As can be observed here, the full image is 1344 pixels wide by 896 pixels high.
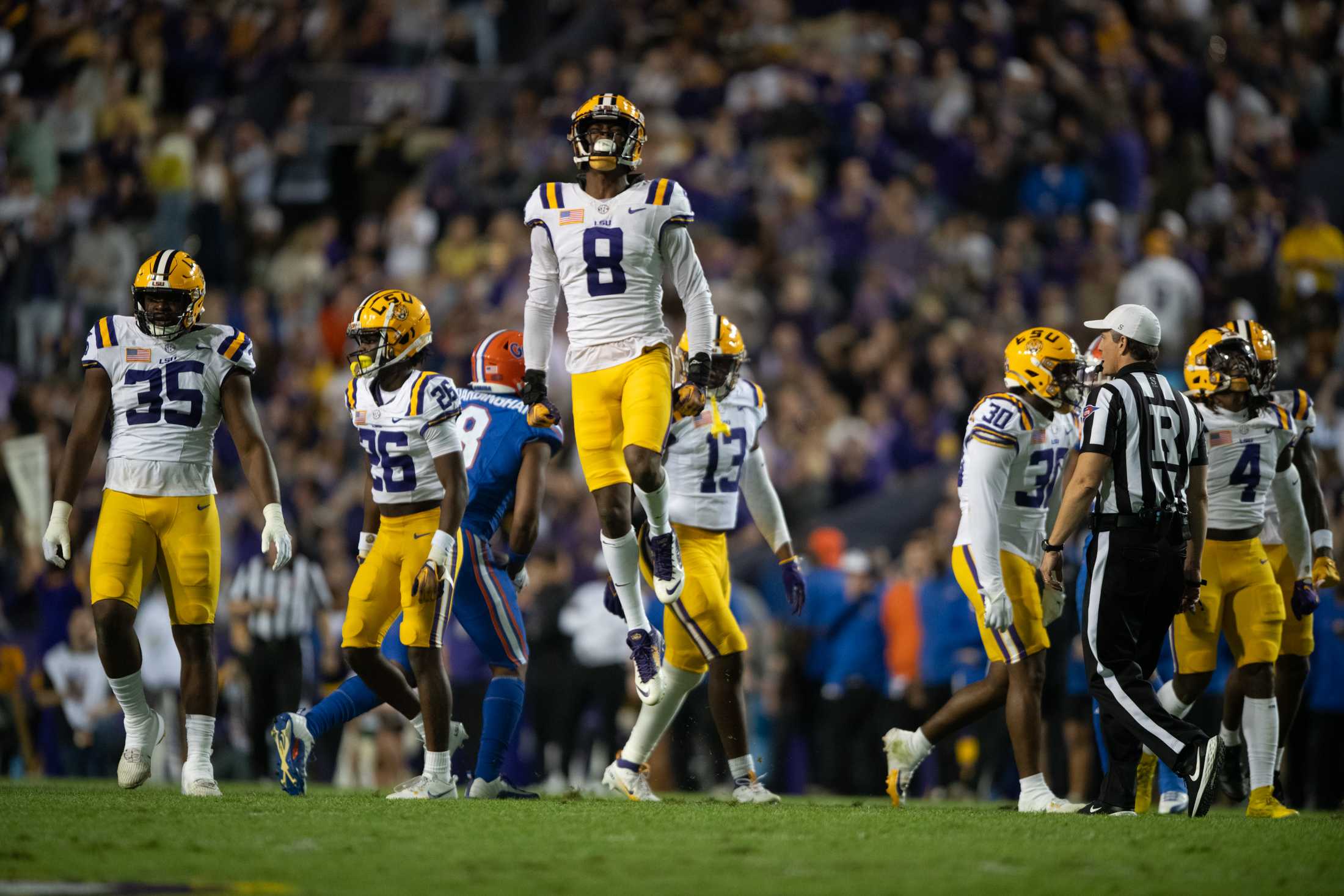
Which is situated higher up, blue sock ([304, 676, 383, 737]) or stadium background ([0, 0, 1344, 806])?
stadium background ([0, 0, 1344, 806])

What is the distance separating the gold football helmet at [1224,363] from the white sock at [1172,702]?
1601 millimetres

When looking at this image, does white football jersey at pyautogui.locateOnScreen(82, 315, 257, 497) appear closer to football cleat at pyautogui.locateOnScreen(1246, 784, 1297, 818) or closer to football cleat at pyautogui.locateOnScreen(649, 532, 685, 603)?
football cleat at pyautogui.locateOnScreen(649, 532, 685, 603)

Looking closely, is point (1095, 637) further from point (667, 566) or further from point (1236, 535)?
point (667, 566)

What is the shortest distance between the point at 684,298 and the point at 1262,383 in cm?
324

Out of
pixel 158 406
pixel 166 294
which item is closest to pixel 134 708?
pixel 158 406

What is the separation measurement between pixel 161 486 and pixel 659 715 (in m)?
2.81

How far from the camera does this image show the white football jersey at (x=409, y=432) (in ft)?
28.0

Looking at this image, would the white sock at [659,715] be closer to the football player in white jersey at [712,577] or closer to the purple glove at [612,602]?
the football player in white jersey at [712,577]

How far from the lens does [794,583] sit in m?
9.41

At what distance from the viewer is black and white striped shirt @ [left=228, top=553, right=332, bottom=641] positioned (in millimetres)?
12781

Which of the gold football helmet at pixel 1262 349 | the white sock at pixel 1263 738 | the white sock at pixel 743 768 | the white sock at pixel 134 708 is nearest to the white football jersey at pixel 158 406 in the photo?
the white sock at pixel 134 708

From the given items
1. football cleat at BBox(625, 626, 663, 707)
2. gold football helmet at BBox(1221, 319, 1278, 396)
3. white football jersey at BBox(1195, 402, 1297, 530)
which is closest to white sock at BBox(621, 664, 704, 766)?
football cleat at BBox(625, 626, 663, 707)

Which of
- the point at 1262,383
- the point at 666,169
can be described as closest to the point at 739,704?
the point at 1262,383

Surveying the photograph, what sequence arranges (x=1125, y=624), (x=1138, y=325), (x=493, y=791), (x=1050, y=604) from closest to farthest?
(x=1125, y=624) < (x=1138, y=325) < (x=1050, y=604) < (x=493, y=791)
